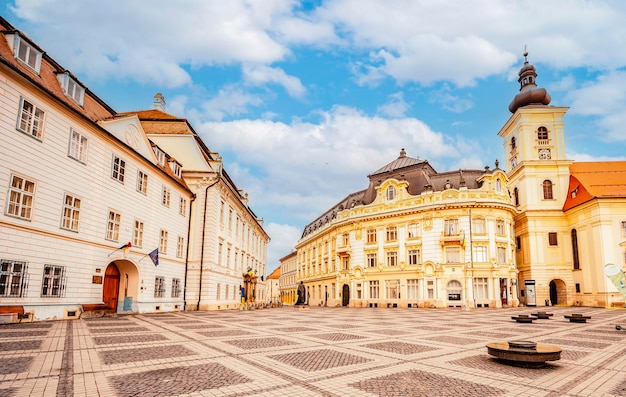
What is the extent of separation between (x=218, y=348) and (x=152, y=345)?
75.8 inches

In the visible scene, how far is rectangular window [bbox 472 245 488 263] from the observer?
45406 millimetres

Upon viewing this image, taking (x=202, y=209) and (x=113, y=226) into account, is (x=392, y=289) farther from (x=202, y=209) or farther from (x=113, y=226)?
(x=113, y=226)

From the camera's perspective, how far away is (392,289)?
1949 inches

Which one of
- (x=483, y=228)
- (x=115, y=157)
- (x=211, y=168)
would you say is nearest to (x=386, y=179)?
(x=483, y=228)

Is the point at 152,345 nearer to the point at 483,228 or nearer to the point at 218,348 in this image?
the point at 218,348

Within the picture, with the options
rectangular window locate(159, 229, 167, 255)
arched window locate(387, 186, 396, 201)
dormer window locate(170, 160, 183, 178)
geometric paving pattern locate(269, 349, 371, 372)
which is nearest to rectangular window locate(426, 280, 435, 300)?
arched window locate(387, 186, 396, 201)

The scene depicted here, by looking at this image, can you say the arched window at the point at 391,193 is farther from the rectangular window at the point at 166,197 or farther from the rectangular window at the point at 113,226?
the rectangular window at the point at 113,226

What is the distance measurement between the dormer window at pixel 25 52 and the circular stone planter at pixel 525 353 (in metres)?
20.2

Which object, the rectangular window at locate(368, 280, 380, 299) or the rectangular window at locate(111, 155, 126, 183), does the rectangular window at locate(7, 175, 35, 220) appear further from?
the rectangular window at locate(368, 280, 380, 299)

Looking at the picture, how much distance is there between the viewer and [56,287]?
60.2 ft

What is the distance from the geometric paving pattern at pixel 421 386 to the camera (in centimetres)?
695

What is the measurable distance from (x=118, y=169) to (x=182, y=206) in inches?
355

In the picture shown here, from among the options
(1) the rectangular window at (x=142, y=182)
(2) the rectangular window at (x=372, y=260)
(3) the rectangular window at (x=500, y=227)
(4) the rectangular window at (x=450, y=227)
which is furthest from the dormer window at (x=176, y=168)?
(3) the rectangular window at (x=500, y=227)

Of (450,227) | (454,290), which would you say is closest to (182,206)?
(450,227)
